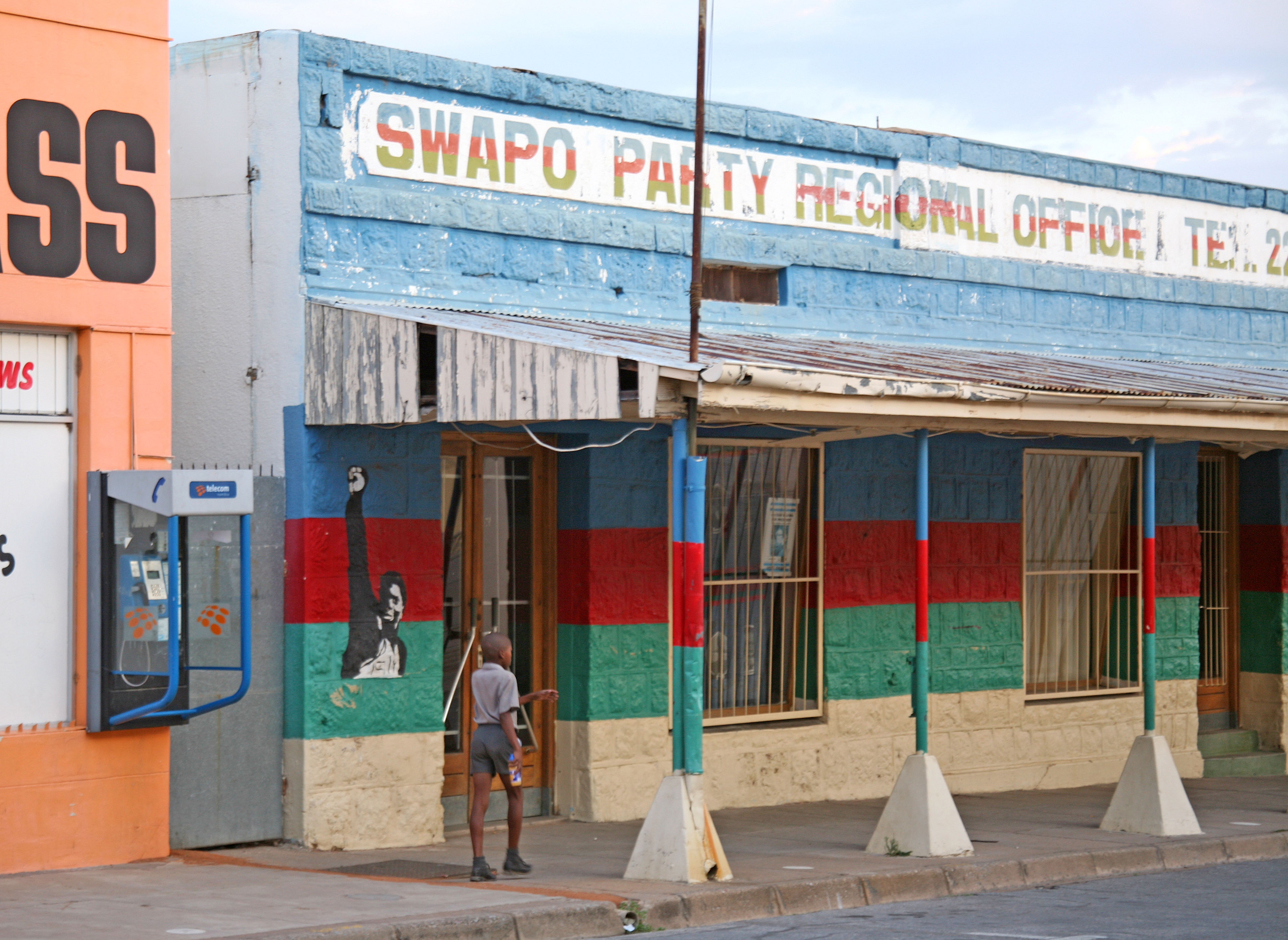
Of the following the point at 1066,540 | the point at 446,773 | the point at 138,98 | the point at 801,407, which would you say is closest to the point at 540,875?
the point at 446,773

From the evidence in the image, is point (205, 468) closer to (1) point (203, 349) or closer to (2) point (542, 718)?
(1) point (203, 349)

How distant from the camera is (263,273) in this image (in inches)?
398

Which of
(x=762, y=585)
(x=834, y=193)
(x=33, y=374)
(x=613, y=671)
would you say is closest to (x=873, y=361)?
(x=762, y=585)

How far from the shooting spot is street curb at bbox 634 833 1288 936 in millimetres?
8273

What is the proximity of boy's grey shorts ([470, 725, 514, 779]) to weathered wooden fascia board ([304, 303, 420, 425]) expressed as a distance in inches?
68.5

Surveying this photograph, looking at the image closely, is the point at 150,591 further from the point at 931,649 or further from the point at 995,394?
the point at 931,649

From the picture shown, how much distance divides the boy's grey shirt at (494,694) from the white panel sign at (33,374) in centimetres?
270

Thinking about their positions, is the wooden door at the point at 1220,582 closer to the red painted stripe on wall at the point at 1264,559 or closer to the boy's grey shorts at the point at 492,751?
the red painted stripe on wall at the point at 1264,559

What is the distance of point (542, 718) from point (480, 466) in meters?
1.74

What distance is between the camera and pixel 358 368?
960 centimetres

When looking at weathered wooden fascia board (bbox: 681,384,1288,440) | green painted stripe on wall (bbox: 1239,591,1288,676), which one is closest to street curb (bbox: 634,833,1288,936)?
weathered wooden fascia board (bbox: 681,384,1288,440)

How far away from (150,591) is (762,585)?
4.57m

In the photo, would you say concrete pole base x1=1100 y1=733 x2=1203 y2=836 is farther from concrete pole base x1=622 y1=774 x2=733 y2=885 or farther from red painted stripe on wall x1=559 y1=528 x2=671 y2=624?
concrete pole base x1=622 y1=774 x2=733 y2=885

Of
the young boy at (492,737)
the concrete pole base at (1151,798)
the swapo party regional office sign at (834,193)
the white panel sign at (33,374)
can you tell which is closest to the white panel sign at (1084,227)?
the swapo party regional office sign at (834,193)
